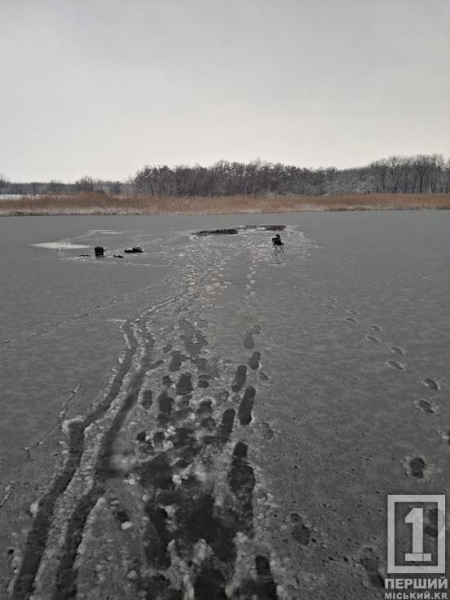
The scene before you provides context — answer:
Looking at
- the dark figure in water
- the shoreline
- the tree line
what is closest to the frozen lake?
the dark figure in water

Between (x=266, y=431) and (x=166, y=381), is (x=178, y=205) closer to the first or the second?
(x=166, y=381)

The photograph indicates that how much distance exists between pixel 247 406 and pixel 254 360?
115cm

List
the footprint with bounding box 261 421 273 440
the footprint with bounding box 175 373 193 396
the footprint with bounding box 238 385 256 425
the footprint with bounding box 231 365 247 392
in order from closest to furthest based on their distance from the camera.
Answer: the footprint with bounding box 261 421 273 440
the footprint with bounding box 238 385 256 425
the footprint with bounding box 175 373 193 396
the footprint with bounding box 231 365 247 392

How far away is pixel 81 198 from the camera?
136 feet

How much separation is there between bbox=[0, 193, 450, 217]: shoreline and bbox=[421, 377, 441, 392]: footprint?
3600cm

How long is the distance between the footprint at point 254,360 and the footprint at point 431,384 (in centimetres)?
170

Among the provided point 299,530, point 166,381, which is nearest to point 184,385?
point 166,381

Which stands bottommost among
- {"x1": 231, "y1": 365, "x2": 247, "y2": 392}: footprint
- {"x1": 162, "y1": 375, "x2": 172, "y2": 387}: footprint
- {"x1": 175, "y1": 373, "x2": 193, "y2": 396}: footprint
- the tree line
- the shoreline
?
{"x1": 231, "y1": 365, "x2": 247, "y2": 392}: footprint

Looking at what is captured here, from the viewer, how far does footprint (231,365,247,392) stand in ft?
13.1

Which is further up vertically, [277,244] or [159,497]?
[277,244]

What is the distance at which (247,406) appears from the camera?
3600 millimetres

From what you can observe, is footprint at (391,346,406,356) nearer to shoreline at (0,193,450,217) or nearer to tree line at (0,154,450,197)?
shoreline at (0,193,450,217)

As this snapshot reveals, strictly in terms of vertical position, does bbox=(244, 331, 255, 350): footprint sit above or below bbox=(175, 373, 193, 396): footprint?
above

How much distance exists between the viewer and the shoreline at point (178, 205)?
39534 mm
